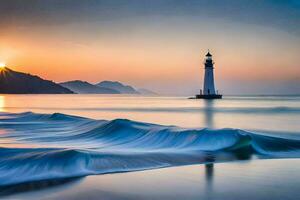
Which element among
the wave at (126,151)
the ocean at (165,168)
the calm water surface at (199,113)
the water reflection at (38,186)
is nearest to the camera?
the water reflection at (38,186)

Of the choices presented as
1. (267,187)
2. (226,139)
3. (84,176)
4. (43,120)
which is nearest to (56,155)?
(84,176)

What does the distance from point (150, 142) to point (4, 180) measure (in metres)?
8.20

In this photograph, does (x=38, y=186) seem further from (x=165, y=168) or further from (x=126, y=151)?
(x=126, y=151)

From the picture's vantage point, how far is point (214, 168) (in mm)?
10523

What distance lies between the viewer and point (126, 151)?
13430 millimetres

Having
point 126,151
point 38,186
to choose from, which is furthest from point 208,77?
point 38,186

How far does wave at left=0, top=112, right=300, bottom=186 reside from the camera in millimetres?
9898

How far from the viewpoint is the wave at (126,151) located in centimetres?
990

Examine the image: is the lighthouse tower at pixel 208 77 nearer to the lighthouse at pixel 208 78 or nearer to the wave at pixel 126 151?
the lighthouse at pixel 208 78

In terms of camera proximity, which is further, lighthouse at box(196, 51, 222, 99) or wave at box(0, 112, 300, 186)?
lighthouse at box(196, 51, 222, 99)

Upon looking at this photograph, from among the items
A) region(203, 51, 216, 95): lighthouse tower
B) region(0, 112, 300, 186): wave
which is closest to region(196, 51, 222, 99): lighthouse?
region(203, 51, 216, 95): lighthouse tower

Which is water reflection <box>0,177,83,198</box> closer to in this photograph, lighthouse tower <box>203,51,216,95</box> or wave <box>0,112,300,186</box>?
wave <box>0,112,300,186</box>

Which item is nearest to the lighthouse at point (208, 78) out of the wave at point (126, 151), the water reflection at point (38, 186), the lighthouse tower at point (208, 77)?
the lighthouse tower at point (208, 77)

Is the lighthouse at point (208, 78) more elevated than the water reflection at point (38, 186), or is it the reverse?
the lighthouse at point (208, 78)
